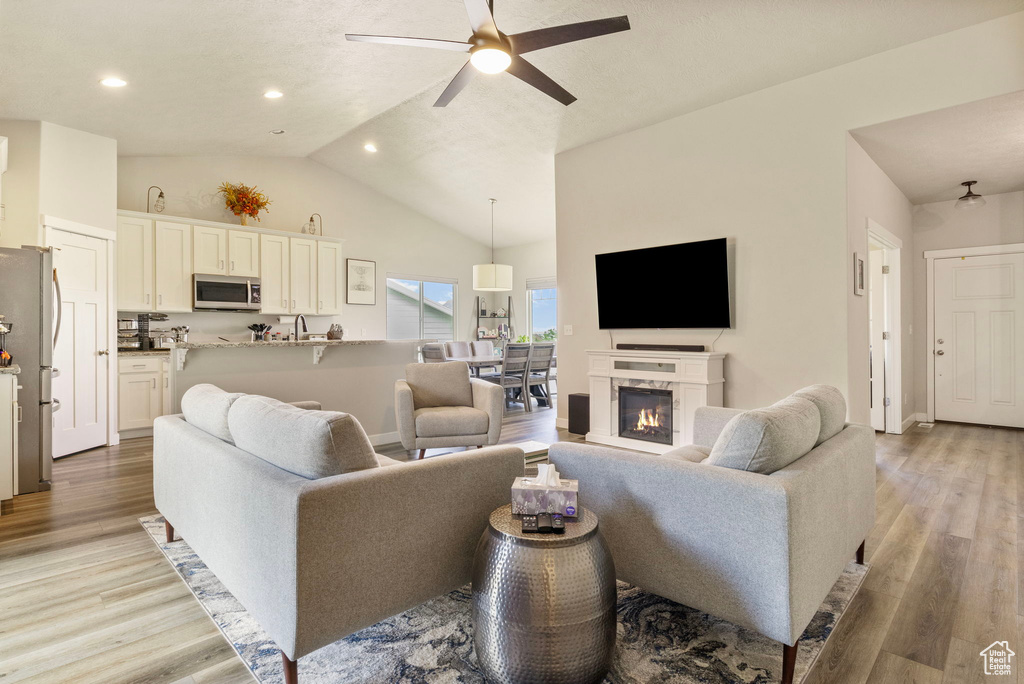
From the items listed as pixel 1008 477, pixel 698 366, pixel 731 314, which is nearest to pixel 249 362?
pixel 698 366

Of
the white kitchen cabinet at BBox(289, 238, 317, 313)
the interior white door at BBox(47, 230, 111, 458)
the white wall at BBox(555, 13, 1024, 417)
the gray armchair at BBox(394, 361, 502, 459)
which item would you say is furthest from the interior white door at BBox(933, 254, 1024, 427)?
the interior white door at BBox(47, 230, 111, 458)

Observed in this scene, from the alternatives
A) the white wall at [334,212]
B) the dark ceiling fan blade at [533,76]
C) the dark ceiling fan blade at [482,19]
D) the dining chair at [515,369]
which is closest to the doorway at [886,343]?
the dining chair at [515,369]

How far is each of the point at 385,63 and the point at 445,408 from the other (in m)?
2.81

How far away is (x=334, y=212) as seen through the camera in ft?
24.2

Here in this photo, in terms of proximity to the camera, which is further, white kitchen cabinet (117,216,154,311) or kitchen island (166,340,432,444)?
white kitchen cabinet (117,216,154,311)

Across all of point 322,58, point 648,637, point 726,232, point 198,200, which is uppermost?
point 322,58

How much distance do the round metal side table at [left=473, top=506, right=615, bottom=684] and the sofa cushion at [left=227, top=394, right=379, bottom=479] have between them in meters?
0.50

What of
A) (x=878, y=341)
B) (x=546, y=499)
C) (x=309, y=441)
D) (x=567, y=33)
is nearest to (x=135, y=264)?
(x=567, y=33)

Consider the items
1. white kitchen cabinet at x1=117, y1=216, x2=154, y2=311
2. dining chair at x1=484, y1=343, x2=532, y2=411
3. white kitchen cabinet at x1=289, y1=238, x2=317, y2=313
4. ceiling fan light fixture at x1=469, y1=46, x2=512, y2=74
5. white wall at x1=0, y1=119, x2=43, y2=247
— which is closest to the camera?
ceiling fan light fixture at x1=469, y1=46, x2=512, y2=74

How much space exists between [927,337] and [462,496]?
6.16m

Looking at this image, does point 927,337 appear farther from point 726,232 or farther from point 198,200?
point 198,200

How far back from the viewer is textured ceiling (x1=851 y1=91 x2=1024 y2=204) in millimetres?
3391

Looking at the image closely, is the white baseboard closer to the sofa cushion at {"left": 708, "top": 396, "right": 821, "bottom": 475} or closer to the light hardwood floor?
the light hardwood floor

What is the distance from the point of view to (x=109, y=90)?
12.6 feet
